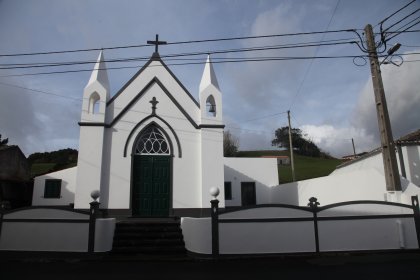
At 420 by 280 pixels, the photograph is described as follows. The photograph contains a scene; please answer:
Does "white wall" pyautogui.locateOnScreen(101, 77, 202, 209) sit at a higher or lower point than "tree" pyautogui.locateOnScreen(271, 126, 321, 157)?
lower

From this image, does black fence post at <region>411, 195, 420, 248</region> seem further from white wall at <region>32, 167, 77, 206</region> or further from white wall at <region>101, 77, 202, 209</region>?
white wall at <region>32, 167, 77, 206</region>

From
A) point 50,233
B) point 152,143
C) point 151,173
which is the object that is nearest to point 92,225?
point 50,233

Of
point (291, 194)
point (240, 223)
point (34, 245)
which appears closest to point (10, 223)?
point (34, 245)

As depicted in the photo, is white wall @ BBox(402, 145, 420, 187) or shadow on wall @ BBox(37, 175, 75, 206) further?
shadow on wall @ BBox(37, 175, 75, 206)

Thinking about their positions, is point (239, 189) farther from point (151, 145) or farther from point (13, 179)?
point (13, 179)

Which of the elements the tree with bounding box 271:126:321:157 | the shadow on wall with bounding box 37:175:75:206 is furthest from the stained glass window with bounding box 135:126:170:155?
the tree with bounding box 271:126:321:157

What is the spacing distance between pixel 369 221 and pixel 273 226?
272 cm

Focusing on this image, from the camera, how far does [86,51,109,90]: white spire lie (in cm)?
1241

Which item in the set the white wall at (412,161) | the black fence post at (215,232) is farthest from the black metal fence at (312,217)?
the white wall at (412,161)

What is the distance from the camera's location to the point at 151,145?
12414 millimetres

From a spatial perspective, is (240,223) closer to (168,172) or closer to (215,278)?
(215,278)

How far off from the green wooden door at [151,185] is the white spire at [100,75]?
3.51 meters

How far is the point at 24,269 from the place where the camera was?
6965 millimetres

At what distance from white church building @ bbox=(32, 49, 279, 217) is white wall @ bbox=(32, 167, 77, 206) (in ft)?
23.5
